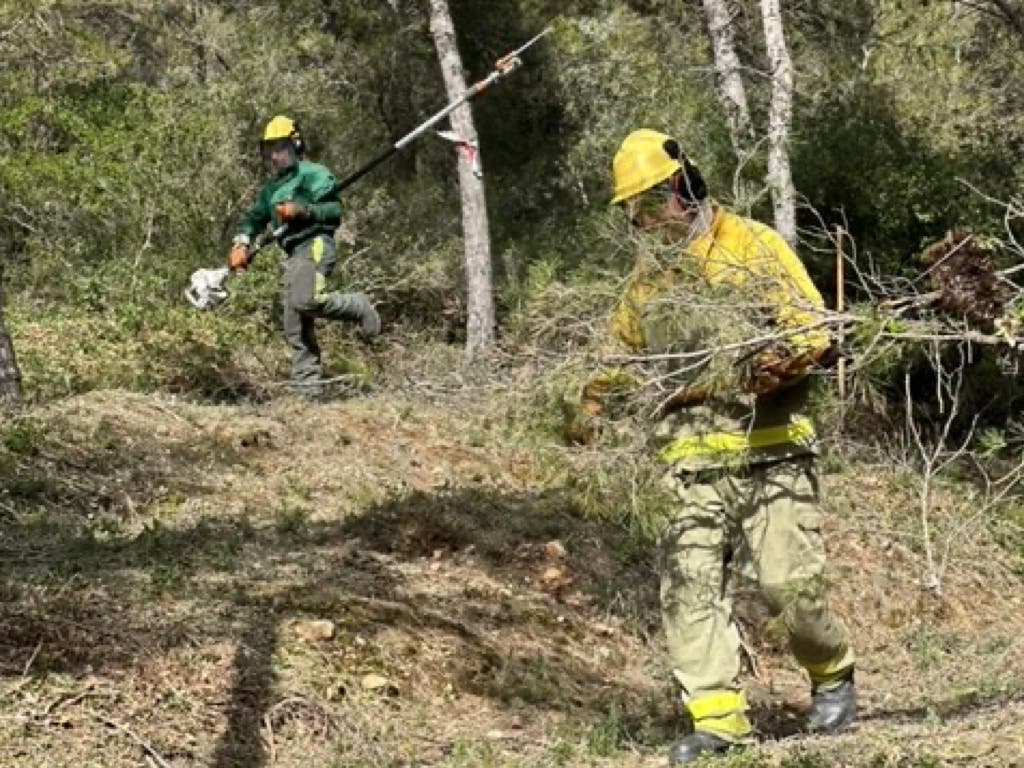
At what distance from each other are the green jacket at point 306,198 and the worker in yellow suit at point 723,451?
4.68 m

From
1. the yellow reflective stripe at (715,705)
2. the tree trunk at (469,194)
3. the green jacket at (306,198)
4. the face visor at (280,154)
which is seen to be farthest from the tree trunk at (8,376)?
the tree trunk at (469,194)

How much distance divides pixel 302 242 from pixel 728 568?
16.6 feet

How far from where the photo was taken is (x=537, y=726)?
5.44m

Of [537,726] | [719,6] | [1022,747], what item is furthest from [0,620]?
[719,6]

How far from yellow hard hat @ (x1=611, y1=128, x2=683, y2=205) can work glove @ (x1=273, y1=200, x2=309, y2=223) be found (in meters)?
4.57

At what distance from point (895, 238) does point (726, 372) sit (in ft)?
30.6

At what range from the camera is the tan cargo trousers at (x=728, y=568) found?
4.62m

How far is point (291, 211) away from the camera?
8.98 m

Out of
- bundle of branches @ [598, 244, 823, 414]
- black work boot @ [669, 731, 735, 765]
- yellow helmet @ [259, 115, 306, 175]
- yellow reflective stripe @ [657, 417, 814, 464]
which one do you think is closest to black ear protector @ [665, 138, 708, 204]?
bundle of branches @ [598, 244, 823, 414]

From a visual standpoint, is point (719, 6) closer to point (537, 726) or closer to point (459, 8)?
point (459, 8)

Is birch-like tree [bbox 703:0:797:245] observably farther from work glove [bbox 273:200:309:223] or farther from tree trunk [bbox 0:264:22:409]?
tree trunk [bbox 0:264:22:409]

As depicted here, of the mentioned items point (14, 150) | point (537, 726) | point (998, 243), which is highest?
point (14, 150)

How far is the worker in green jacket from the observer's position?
9.12 meters

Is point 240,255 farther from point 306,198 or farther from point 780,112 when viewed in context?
point 780,112
